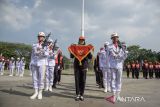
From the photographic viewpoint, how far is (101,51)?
1572 cm

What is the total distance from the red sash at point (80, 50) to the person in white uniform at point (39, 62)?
0.96m

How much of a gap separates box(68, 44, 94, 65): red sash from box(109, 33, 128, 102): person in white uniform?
79 centimetres

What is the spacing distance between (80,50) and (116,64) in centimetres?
138

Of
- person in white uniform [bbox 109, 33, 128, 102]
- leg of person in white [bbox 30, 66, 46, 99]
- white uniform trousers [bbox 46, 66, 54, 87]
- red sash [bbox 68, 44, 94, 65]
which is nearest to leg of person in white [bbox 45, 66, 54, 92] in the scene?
white uniform trousers [bbox 46, 66, 54, 87]

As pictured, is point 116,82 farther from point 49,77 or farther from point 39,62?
point 49,77

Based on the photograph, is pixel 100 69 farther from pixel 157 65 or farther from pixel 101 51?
pixel 157 65

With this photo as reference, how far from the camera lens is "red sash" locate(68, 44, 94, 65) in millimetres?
11562

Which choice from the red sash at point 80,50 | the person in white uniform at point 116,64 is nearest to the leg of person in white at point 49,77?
the red sash at point 80,50

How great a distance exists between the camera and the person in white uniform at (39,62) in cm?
1147

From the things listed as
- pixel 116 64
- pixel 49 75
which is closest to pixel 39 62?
pixel 116 64

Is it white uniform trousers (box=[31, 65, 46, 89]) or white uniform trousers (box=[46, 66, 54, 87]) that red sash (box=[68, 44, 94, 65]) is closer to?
white uniform trousers (box=[31, 65, 46, 89])

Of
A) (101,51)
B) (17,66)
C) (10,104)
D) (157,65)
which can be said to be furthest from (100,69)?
(157,65)

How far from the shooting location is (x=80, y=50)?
11.6m

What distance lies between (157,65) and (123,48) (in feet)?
88.4
